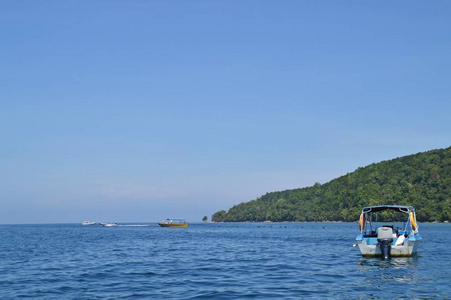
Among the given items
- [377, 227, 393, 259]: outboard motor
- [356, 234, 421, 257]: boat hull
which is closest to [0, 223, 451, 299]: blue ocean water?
[356, 234, 421, 257]: boat hull

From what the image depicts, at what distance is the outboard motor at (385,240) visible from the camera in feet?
144

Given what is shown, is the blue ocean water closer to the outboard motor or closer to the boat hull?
the boat hull

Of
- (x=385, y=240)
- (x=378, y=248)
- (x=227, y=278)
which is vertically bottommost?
(x=227, y=278)

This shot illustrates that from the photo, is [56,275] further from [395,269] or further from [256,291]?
[395,269]

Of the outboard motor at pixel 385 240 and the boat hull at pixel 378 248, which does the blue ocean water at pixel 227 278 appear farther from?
the outboard motor at pixel 385 240

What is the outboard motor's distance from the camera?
43938mm

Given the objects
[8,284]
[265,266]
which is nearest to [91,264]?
[8,284]

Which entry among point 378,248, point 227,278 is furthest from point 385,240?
point 227,278

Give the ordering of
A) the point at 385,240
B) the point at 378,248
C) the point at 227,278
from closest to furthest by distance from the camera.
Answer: the point at 227,278, the point at 385,240, the point at 378,248

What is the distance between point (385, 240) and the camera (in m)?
44.0

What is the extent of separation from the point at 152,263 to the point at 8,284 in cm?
1486

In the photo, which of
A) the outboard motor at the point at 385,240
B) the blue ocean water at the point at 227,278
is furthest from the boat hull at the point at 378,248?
the blue ocean water at the point at 227,278

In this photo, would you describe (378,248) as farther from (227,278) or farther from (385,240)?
(227,278)

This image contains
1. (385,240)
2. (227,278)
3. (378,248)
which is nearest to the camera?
(227,278)
